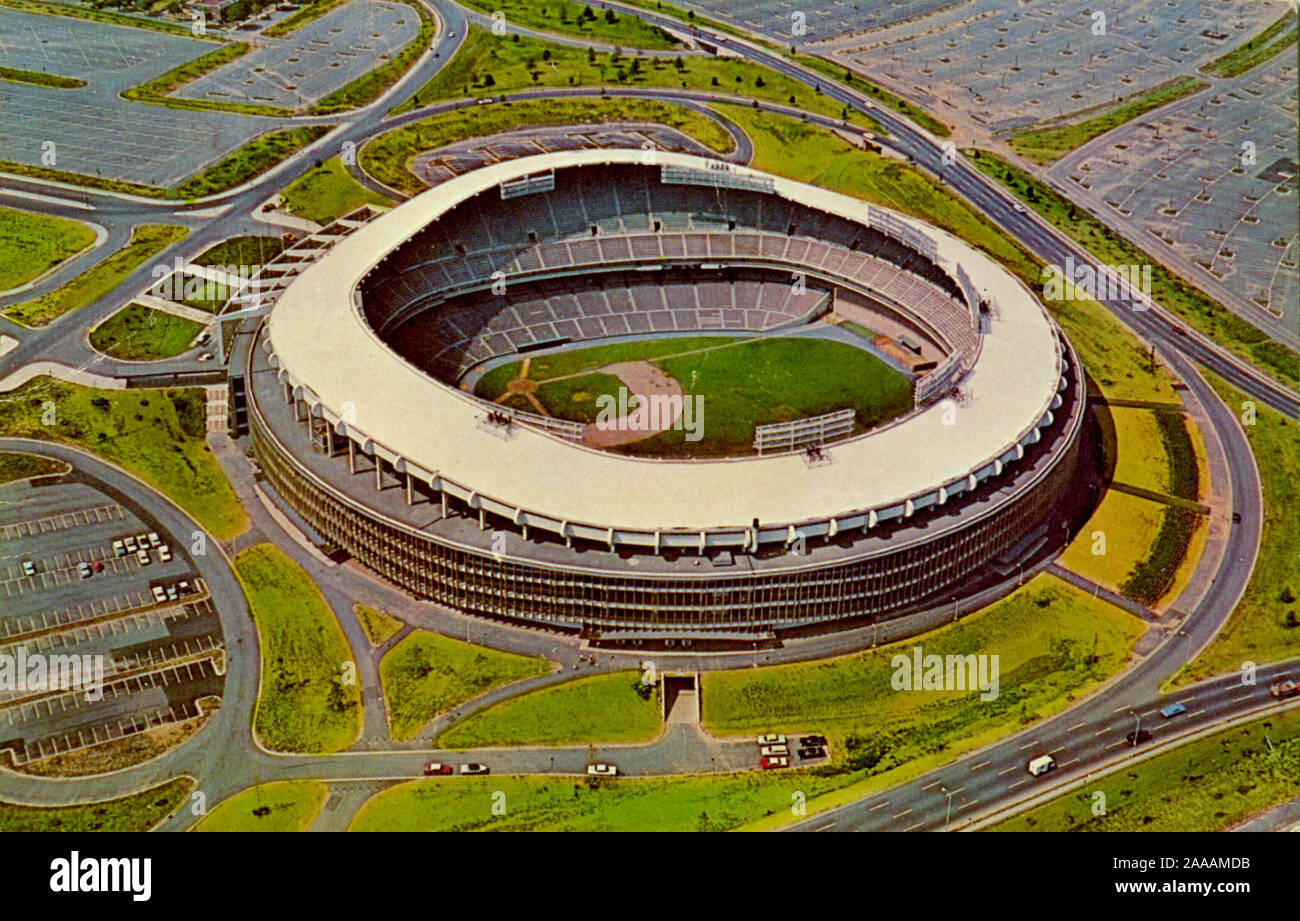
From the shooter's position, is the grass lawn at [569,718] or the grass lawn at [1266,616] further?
the grass lawn at [1266,616]

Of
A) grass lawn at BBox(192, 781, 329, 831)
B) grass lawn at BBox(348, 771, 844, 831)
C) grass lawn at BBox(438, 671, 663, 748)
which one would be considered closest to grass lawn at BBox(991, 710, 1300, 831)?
grass lawn at BBox(348, 771, 844, 831)

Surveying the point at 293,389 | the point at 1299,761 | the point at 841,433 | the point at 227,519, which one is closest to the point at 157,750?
the point at 227,519

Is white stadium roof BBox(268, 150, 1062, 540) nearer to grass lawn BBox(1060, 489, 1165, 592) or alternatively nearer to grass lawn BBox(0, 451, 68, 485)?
grass lawn BBox(1060, 489, 1165, 592)

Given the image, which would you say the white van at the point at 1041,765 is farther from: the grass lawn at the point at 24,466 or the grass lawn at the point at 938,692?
the grass lawn at the point at 24,466

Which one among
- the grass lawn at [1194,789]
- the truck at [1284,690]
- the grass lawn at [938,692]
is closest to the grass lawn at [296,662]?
the grass lawn at [938,692]

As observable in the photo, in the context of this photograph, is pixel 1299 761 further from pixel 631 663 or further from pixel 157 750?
pixel 157 750

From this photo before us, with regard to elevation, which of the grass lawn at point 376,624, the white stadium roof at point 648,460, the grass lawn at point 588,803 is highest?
the white stadium roof at point 648,460
